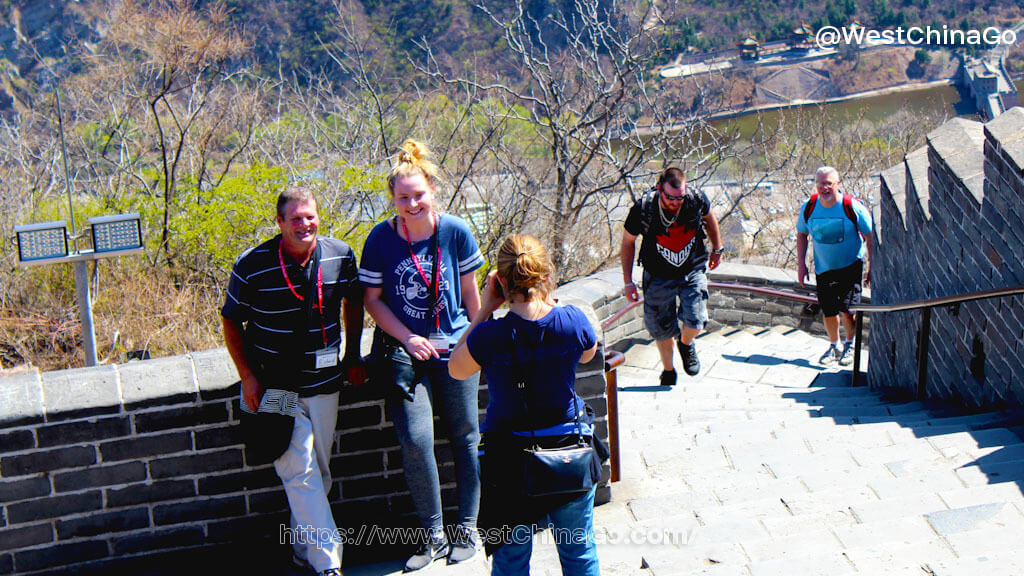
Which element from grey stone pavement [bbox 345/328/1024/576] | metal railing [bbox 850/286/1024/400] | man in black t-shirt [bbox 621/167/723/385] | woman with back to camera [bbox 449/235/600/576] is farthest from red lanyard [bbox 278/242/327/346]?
metal railing [bbox 850/286/1024/400]

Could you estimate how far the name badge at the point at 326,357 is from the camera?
3490 mm

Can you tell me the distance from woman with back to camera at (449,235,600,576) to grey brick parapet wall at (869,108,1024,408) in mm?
2945

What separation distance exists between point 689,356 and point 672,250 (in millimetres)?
1044

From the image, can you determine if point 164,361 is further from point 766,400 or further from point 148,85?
point 148,85

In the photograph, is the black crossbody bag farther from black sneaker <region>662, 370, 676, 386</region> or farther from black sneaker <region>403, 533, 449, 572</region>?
black sneaker <region>662, 370, 676, 386</region>

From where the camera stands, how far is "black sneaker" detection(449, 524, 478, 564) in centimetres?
364

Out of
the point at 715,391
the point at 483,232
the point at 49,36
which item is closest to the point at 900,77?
the point at 49,36

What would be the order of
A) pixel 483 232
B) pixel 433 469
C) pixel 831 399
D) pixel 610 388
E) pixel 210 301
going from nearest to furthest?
1. pixel 433 469
2. pixel 610 388
3. pixel 831 399
4. pixel 210 301
5. pixel 483 232

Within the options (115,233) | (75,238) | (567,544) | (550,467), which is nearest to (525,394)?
(550,467)

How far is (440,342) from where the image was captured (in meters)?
3.63

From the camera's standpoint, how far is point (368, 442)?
3812mm

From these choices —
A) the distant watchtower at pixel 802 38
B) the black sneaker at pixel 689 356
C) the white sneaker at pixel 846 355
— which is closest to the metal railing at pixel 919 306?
the white sneaker at pixel 846 355

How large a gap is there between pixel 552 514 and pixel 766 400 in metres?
4.39

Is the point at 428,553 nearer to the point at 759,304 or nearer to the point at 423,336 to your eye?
the point at 423,336
